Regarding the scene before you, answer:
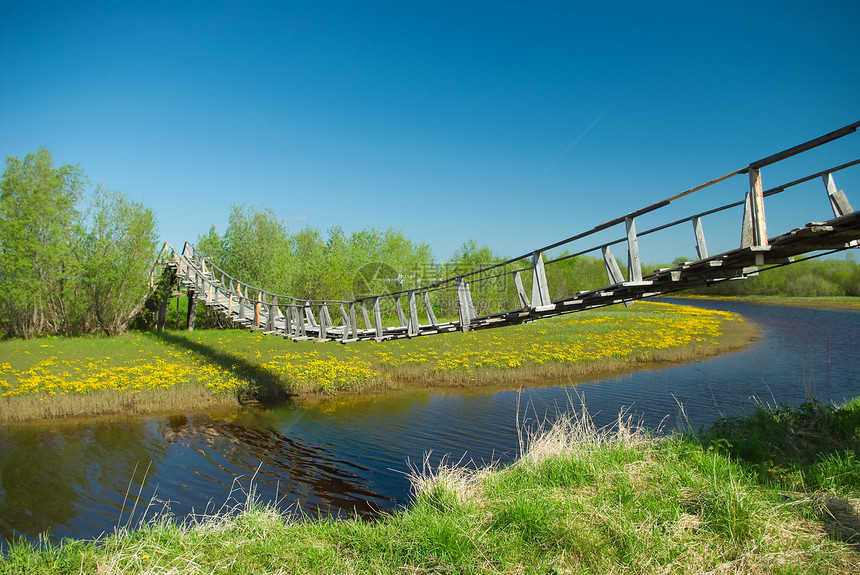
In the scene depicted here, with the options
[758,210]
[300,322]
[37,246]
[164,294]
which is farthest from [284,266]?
[758,210]

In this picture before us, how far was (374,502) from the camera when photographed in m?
9.65

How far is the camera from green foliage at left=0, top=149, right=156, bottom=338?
2681cm

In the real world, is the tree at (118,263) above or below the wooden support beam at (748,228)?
above

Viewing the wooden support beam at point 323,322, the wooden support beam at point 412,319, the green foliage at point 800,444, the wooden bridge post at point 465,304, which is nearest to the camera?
the green foliage at point 800,444

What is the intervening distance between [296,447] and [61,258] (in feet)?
78.9

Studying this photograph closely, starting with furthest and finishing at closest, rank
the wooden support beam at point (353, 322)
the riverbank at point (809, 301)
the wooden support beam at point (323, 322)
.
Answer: the riverbank at point (809, 301) < the wooden support beam at point (323, 322) < the wooden support beam at point (353, 322)

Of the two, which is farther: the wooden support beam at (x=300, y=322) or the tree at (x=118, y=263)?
the tree at (x=118, y=263)

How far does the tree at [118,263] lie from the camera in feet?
95.0

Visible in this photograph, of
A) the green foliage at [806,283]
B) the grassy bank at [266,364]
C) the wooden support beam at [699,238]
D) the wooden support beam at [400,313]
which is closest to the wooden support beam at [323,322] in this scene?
the wooden support beam at [400,313]

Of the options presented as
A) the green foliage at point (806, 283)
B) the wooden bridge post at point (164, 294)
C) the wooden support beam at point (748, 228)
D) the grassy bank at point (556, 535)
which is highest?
the wooden bridge post at point (164, 294)

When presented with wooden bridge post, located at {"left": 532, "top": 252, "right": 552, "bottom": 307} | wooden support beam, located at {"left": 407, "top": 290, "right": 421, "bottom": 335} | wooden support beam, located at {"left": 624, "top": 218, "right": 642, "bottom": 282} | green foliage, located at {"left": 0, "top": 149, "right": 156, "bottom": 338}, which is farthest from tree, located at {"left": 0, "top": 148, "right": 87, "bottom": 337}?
wooden support beam, located at {"left": 624, "top": 218, "right": 642, "bottom": 282}

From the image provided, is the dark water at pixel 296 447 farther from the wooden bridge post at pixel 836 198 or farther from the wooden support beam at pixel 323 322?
the wooden bridge post at pixel 836 198

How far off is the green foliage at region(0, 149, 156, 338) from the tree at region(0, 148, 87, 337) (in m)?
0.04

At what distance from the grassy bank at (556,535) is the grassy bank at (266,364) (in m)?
10.3
